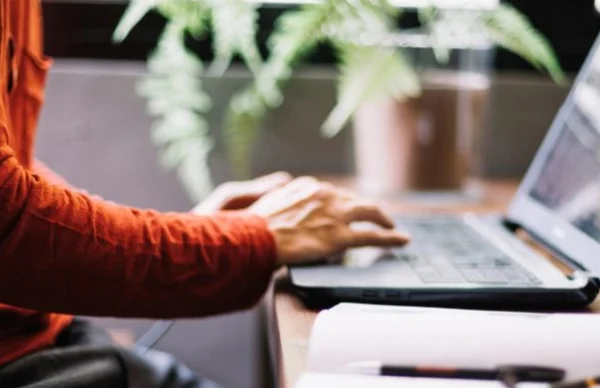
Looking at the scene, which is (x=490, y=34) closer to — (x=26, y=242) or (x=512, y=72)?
(x=512, y=72)

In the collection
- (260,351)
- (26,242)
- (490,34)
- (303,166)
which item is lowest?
(260,351)

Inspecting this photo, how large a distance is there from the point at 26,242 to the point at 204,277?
0.48ft

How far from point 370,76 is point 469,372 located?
23.6 inches

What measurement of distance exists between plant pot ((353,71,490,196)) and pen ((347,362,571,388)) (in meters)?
0.65

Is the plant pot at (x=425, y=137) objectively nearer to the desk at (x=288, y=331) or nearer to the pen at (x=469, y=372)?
the desk at (x=288, y=331)

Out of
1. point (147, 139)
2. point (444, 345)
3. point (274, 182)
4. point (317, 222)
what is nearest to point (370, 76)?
point (274, 182)

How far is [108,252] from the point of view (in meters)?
0.67

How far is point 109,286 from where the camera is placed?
679mm

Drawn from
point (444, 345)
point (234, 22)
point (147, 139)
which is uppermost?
point (234, 22)

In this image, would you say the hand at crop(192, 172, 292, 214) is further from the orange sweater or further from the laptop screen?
the laptop screen

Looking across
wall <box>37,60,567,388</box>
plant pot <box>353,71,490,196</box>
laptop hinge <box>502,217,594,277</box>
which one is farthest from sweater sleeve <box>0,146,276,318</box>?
wall <box>37,60,567,388</box>

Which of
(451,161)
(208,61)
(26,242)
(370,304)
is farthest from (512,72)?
(26,242)

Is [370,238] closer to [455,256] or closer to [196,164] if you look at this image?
[455,256]

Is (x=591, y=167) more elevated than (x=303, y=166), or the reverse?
(x=591, y=167)
